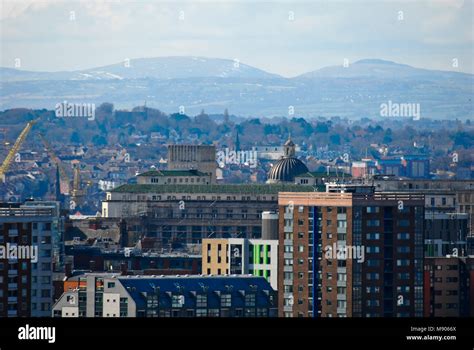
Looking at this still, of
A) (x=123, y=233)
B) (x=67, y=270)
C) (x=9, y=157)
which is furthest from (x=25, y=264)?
(x=9, y=157)

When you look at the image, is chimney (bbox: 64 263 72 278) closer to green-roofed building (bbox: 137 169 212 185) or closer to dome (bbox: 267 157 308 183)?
dome (bbox: 267 157 308 183)

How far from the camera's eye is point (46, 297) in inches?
1609

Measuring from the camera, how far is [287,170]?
4459 inches

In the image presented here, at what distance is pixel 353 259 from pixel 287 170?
6987cm

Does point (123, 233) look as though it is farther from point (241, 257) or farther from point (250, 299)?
point (250, 299)

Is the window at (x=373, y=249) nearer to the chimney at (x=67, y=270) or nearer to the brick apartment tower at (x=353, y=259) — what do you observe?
the brick apartment tower at (x=353, y=259)

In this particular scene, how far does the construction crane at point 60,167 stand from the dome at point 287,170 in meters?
23.7

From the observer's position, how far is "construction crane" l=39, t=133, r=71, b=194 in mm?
137625

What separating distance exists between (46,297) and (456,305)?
395 inches

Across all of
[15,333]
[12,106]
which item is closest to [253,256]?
[15,333]

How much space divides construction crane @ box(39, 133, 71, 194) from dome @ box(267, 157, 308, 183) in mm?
23710

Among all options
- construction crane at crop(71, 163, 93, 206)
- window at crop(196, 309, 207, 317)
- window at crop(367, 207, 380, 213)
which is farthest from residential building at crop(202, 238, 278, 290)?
construction crane at crop(71, 163, 93, 206)

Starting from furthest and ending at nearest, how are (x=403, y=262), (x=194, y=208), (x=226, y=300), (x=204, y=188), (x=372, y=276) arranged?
(x=204, y=188) → (x=194, y=208) → (x=403, y=262) → (x=372, y=276) → (x=226, y=300)

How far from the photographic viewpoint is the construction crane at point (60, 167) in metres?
138
